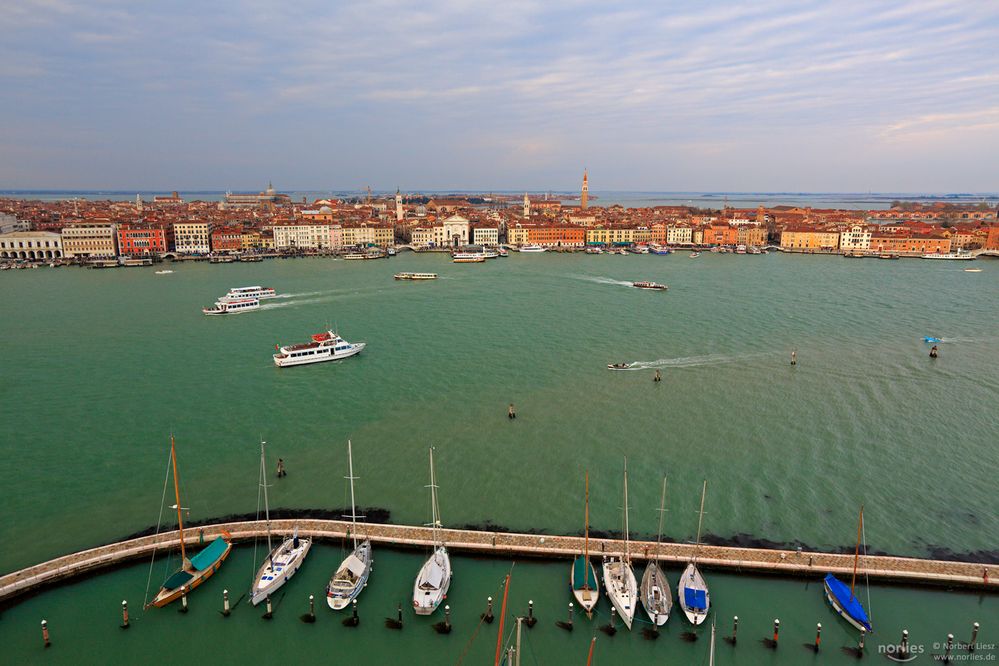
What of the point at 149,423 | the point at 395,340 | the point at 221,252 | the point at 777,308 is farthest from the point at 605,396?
the point at 221,252

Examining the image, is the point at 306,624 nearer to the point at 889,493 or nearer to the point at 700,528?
the point at 700,528

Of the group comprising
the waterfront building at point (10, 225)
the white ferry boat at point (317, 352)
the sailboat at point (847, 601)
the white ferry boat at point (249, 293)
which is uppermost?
the waterfront building at point (10, 225)

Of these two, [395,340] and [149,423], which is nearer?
[149,423]

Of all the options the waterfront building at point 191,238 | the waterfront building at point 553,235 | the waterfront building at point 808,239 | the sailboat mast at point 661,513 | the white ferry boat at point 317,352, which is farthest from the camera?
the waterfront building at point 553,235

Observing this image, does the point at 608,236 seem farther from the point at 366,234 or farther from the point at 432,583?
the point at 432,583

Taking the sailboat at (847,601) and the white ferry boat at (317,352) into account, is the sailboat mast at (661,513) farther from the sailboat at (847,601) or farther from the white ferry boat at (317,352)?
the white ferry boat at (317,352)

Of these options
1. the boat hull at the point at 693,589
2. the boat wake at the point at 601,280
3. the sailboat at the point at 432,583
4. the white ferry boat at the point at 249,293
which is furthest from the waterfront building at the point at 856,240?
the sailboat at the point at 432,583

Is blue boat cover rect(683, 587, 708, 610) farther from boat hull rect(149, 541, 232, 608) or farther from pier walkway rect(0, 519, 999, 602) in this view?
boat hull rect(149, 541, 232, 608)

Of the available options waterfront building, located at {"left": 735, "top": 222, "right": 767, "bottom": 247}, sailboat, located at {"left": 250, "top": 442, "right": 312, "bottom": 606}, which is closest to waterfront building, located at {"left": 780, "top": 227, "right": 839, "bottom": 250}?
waterfront building, located at {"left": 735, "top": 222, "right": 767, "bottom": 247}
